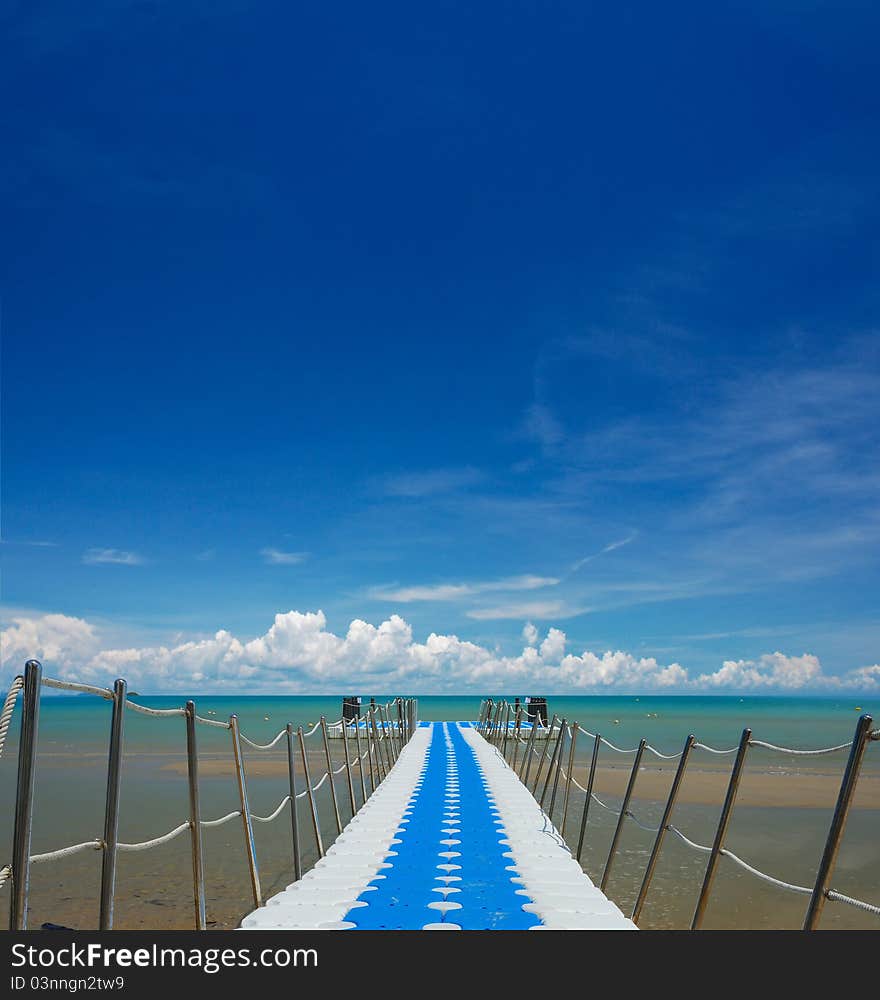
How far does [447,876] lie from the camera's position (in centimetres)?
580

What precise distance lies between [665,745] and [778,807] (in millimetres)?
15338

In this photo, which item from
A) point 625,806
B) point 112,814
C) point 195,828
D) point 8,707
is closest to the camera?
point 8,707

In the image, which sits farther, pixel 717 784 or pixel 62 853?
pixel 717 784

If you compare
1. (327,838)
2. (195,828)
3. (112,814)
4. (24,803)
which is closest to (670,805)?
(195,828)

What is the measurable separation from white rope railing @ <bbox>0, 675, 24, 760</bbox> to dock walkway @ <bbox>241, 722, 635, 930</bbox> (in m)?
2.42

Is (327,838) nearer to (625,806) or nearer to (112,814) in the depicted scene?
(625,806)

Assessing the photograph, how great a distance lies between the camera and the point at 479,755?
16.5 meters

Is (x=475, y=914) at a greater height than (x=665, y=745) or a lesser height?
greater

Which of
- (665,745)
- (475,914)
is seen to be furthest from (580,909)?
(665,745)

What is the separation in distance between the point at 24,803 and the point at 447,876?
160 inches

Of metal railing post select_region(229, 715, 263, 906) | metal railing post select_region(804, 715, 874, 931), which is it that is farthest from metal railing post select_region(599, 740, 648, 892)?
metal railing post select_region(804, 715, 874, 931)
